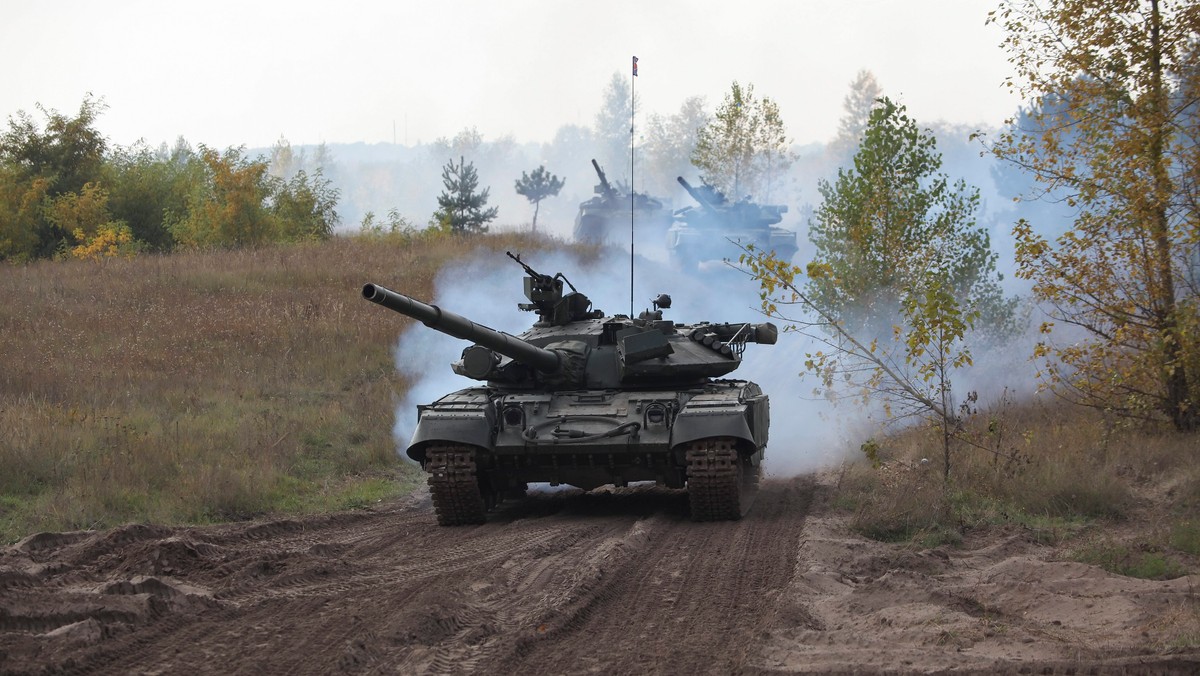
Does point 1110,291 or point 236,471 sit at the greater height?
point 1110,291

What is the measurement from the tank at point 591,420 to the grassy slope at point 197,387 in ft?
7.64

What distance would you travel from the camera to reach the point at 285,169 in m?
115

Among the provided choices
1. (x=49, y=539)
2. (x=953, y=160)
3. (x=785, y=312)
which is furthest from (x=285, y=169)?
(x=49, y=539)

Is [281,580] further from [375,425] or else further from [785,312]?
[785,312]

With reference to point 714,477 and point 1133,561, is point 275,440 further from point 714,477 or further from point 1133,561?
point 1133,561

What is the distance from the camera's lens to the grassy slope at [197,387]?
12406 millimetres

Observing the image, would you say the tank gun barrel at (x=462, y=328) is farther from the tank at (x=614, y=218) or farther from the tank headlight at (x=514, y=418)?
the tank at (x=614, y=218)

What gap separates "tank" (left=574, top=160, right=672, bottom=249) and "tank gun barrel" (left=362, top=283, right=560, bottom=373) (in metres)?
29.7

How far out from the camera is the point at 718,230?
37.9m

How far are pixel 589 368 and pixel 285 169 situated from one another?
108m

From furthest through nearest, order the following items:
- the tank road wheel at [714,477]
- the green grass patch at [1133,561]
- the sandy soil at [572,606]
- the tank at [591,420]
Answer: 1. the tank at [591,420]
2. the tank road wheel at [714,477]
3. the green grass patch at [1133,561]
4. the sandy soil at [572,606]

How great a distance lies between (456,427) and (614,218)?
31843 mm

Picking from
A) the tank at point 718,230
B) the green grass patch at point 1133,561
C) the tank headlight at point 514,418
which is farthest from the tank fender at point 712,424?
the tank at point 718,230

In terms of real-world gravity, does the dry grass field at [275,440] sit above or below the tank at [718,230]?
below
